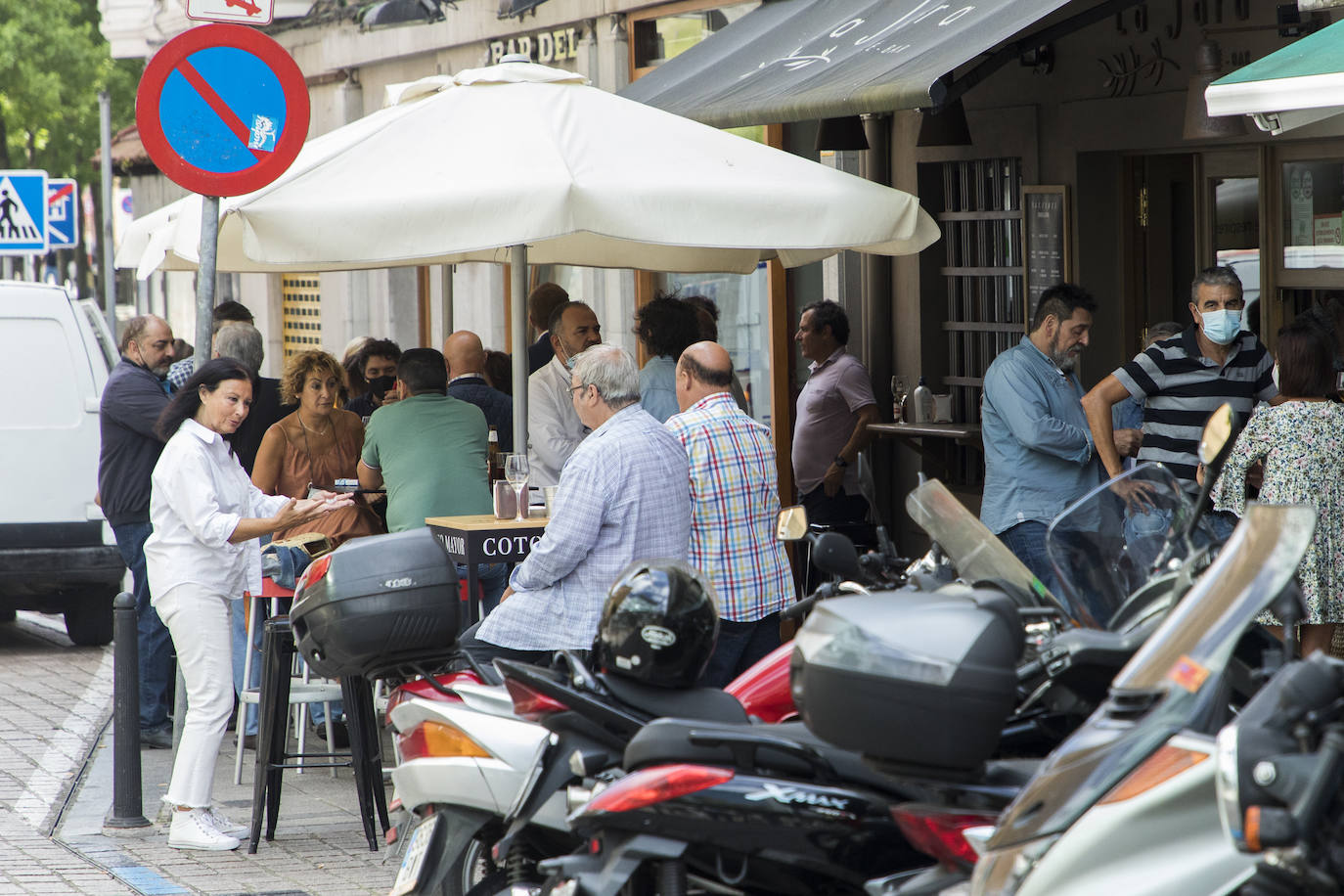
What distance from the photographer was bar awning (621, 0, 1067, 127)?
23.9 feet

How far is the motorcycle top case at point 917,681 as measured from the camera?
2980mm

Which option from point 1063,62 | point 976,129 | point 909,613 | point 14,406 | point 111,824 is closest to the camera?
point 909,613

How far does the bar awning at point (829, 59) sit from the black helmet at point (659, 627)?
11.4 feet

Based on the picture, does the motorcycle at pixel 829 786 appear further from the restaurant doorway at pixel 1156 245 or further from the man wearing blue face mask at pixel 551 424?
the restaurant doorway at pixel 1156 245

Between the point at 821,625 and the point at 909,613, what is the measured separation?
0.53 feet

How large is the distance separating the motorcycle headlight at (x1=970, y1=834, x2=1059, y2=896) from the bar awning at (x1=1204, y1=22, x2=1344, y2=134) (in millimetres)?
3497

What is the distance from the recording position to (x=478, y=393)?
9359 mm

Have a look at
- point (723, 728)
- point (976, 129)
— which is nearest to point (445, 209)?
point (723, 728)

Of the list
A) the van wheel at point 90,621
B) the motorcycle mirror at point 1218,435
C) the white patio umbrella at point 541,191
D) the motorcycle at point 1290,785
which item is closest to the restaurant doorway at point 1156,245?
the white patio umbrella at point 541,191

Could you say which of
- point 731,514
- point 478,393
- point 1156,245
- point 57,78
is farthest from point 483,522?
point 57,78

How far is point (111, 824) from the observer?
7.14m

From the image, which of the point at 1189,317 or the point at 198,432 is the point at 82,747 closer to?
the point at 198,432

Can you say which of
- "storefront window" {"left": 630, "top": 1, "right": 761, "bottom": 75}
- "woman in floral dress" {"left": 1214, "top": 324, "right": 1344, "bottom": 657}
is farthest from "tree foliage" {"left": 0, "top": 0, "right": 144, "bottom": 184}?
"woman in floral dress" {"left": 1214, "top": 324, "right": 1344, "bottom": 657}

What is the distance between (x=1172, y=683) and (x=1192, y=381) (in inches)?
191
